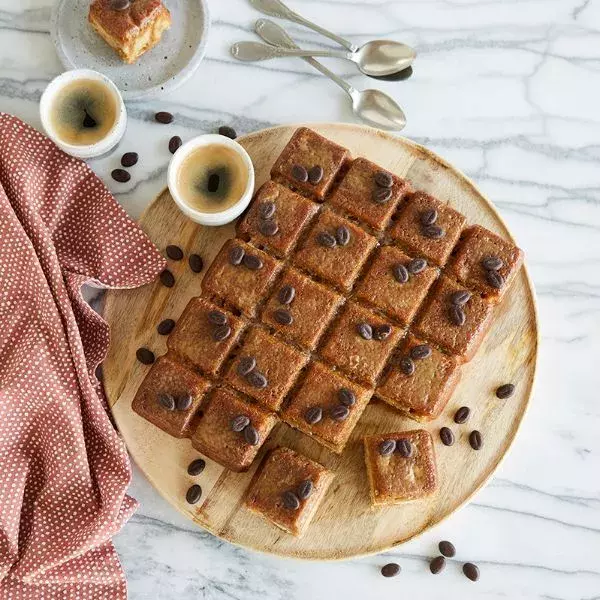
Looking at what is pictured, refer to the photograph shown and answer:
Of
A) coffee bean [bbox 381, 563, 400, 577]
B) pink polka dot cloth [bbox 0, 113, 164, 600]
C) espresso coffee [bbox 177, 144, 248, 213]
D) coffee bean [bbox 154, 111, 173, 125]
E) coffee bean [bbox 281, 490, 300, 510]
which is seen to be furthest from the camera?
coffee bean [bbox 154, 111, 173, 125]

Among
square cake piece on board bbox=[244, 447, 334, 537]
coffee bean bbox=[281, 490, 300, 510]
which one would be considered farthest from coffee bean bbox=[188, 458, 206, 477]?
coffee bean bbox=[281, 490, 300, 510]

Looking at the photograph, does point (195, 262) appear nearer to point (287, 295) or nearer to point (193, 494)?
point (287, 295)

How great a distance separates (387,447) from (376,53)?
8.57ft

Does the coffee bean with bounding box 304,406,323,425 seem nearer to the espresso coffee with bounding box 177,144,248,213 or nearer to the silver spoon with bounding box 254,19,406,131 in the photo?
the espresso coffee with bounding box 177,144,248,213

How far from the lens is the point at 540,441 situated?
5016 millimetres

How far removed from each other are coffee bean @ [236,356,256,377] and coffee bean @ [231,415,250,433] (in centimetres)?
26

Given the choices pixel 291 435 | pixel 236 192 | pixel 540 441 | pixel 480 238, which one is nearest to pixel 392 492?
pixel 291 435

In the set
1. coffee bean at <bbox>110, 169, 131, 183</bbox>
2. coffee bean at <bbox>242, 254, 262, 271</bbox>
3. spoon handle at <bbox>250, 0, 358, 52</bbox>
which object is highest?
spoon handle at <bbox>250, 0, 358, 52</bbox>

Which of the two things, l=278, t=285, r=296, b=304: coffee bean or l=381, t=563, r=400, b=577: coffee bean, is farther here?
l=381, t=563, r=400, b=577: coffee bean

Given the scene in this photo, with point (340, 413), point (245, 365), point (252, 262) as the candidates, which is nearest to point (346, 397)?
point (340, 413)

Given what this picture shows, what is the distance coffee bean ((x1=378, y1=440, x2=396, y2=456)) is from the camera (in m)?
4.45

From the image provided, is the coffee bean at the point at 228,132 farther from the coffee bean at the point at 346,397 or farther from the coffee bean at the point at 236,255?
the coffee bean at the point at 346,397

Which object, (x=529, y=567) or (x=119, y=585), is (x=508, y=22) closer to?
(x=529, y=567)

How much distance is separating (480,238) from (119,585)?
3120 mm
